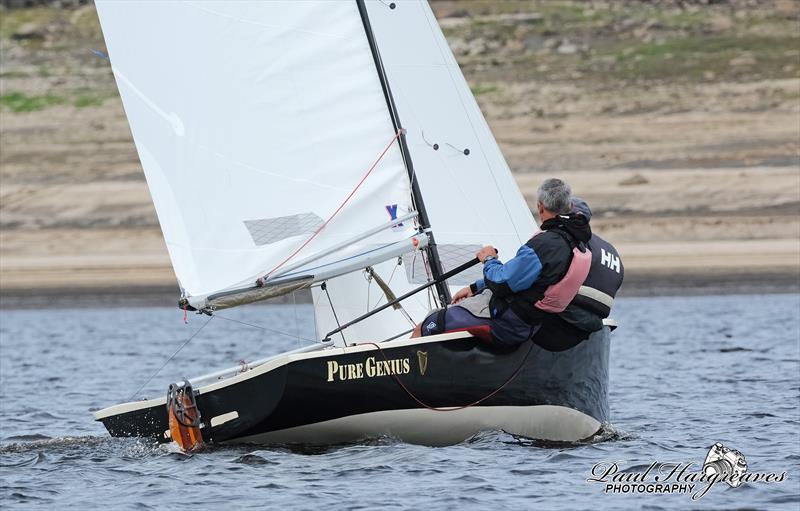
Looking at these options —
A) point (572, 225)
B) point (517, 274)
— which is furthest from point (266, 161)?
point (572, 225)

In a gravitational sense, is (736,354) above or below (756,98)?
below

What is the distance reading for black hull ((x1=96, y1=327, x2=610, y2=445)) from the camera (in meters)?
10.0

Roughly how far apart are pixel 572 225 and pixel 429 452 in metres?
1.73

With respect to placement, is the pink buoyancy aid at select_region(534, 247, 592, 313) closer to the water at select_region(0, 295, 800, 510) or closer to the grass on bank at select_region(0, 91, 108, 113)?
the water at select_region(0, 295, 800, 510)

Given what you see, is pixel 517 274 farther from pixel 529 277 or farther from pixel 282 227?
pixel 282 227

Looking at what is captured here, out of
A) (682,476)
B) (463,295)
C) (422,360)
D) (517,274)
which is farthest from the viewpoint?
(463,295)

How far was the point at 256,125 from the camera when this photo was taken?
36.4 ft

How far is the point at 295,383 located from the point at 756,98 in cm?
2257

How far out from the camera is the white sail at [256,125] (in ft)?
36.1

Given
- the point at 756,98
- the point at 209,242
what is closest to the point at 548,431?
the point at 209,242

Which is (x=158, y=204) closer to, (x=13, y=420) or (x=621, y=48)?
(x=13, y=420)

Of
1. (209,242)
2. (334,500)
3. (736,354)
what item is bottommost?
(736,354)

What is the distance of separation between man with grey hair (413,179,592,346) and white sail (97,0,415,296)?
1137 millimetres

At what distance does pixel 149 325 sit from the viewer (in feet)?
76.1
